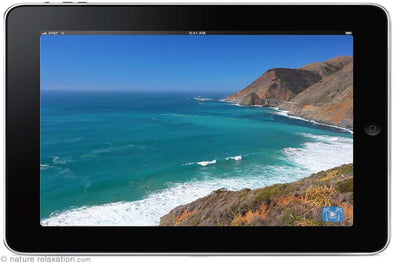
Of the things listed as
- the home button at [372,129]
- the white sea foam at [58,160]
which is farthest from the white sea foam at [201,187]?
the white sea foam at [58,160]

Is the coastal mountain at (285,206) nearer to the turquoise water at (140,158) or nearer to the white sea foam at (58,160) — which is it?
the turquoise water at (140,158)

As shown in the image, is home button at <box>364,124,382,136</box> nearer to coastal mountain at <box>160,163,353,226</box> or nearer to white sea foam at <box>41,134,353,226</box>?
white sea foam at <box>41,134,353,226</box>

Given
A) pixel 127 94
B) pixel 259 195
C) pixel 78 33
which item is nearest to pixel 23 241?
pixel 127 94

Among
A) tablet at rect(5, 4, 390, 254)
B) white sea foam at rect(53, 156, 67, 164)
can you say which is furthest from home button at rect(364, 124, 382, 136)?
white sea foam at rect(53, 156, 67, 164)

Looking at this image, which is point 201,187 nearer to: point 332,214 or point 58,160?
point 332,214

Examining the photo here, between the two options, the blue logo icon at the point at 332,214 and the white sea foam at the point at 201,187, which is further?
the white sea foam at the point at 201,187

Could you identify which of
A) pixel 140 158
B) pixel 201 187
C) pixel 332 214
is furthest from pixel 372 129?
pixel 140 158
